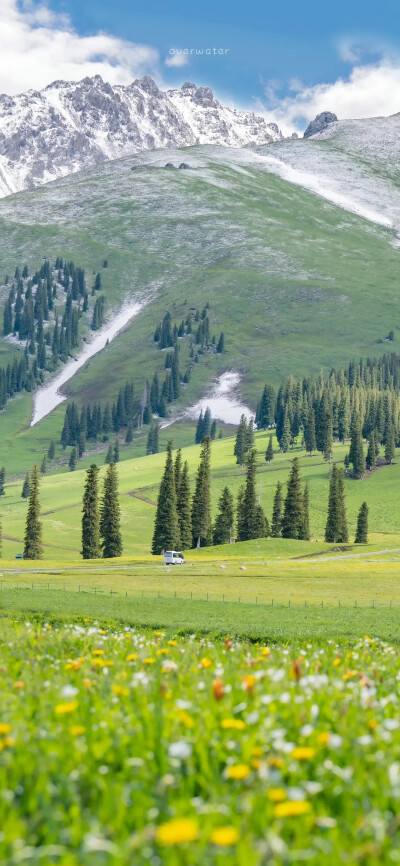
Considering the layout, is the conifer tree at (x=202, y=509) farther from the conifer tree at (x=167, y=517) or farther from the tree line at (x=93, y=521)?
the tree line at (x=93, y=521)

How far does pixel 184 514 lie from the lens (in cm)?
13525

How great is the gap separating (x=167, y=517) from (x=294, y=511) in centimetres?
2406

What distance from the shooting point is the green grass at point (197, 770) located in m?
4.16

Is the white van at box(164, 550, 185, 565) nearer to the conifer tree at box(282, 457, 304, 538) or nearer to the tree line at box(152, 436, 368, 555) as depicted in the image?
the tree line at box(152, 436, 368, 555)

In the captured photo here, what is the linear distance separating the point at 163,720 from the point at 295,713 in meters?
1.18

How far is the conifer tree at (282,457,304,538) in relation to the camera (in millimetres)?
136125

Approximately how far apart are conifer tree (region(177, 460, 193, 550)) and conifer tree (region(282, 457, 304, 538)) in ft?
57.0

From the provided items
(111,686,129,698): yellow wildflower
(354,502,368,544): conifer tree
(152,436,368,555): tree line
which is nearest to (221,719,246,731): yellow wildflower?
(111,686,129,698): yellow wildflower

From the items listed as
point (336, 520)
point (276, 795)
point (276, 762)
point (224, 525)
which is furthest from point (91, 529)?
point (276, 795)

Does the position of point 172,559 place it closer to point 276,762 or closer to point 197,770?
point 197,770

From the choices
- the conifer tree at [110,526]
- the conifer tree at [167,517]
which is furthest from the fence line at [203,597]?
the conifer tree at [167,517]

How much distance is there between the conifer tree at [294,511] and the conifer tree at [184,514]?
1737 cm

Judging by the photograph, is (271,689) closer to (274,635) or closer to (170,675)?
(170,675)

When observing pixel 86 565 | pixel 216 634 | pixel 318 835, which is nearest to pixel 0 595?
pixel 216 634
